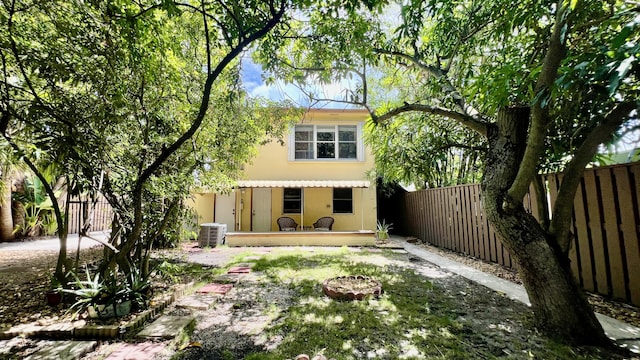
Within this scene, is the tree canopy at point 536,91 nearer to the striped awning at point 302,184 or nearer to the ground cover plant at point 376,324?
the ground cover plant at point 376,324

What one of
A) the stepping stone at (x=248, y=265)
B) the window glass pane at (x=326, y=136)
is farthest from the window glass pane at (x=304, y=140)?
the stepping stone at (x=248, y=265)

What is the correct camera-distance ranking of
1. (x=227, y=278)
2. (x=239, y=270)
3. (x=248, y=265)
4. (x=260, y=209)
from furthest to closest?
(x=260, y=209)
(x=248, y=265)
(x=239, y=270)
(x=227, y=278)

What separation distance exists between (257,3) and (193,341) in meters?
5.06

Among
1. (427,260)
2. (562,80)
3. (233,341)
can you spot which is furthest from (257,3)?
(427,260)

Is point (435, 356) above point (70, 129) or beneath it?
beneath

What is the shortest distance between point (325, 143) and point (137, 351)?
13569 mm

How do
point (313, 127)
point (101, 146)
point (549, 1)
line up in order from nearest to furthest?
point (549, 1), point (101, 146), point (313, 127)

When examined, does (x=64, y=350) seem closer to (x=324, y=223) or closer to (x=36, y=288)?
(x=36, y=288)

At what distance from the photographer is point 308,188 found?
630 inches

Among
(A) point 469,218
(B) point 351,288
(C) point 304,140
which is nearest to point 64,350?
(B) point 351,288

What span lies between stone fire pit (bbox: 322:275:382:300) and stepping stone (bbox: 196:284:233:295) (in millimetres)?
2185

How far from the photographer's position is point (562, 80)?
9.46 feet

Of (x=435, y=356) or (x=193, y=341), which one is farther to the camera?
(x=193, y=341)

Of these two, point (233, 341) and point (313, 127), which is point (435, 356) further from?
point (313, 127)
